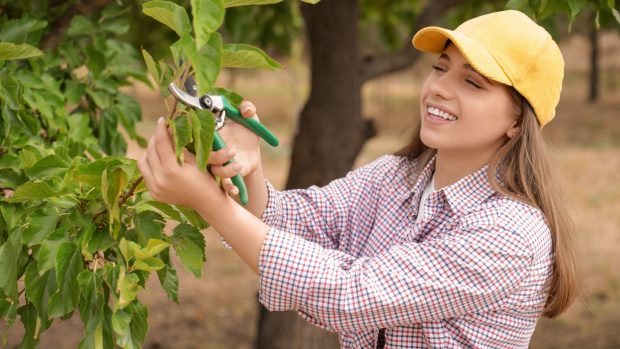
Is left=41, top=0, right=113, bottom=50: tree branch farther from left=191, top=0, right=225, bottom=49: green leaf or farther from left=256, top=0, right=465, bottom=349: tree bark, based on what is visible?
left=256, top=0, right=465, bottom=349: tree bark

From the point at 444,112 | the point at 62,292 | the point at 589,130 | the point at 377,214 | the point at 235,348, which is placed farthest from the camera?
the point at 589,130

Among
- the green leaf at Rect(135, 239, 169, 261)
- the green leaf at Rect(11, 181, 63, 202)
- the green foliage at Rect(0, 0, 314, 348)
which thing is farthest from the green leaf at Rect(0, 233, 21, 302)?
the green leaf at Rect(135, 239, 169, 261)

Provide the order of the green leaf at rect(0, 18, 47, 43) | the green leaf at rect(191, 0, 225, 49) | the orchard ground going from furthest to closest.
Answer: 1. the orchard ground
2. the green leaf at rect(0, 18, 47, 43)
3. the green leaf at rect(191, 0, 225, 49)

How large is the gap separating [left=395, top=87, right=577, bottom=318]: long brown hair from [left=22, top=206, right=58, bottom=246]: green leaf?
0.94 m

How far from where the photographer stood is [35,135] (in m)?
2.25

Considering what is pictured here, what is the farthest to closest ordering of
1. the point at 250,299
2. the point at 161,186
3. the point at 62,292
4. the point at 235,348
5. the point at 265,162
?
the point at 265,162 < the point at 250,299 < the point at 235,348 < the point at 62,292 < the point at 161,186

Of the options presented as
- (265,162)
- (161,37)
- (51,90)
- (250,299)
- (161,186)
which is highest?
(161,186)

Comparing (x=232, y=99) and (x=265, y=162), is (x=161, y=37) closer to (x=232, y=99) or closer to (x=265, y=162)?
(x=232, y=99)

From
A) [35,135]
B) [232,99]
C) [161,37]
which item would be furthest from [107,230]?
[161,37]

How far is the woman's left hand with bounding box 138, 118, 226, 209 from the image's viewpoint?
4.84 ft

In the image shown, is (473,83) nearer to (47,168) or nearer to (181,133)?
(181,133)

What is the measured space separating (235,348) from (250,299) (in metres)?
1.35

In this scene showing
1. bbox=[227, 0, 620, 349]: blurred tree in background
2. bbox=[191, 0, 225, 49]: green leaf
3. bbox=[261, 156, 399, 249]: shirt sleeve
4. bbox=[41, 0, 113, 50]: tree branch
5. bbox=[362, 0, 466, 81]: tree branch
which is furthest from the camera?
bbox=[362, 0, 466, 81]: tree branch

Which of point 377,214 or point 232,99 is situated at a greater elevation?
point 232,99
